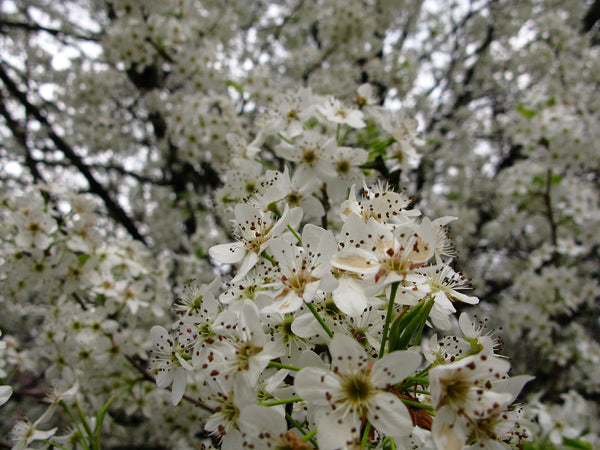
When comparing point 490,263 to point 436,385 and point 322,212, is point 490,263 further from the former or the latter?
point 436,385

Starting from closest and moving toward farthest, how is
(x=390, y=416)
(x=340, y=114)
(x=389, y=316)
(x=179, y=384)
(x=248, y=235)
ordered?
(x=390, y=416)
(x=389, y=316)
(x=179, y=384)
(x=248, y=235)
(x=340, y=114)

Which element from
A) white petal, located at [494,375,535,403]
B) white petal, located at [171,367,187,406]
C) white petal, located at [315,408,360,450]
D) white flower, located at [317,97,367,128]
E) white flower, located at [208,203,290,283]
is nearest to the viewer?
white petal, located at [315,408,360,450]

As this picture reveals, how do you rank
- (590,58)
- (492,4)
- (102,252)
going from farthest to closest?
1. (492,4)
2. (590,58)
3. (102,252)

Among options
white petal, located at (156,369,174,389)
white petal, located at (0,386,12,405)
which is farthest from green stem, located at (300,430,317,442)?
white petal, located at (0,386,12,405)

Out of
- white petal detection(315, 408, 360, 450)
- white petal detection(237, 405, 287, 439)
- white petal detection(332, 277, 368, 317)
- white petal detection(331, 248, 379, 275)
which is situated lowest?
white petal detection(315, 408, 360, 450)

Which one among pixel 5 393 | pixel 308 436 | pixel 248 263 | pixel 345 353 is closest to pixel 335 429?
pixel 308 436

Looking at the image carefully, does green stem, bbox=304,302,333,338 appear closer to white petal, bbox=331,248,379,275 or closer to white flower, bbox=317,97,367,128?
white petal, bbox=331,248,379,275

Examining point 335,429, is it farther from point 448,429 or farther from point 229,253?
point 229,253

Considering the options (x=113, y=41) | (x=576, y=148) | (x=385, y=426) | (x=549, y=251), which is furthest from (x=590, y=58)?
(x=385, y=426)
